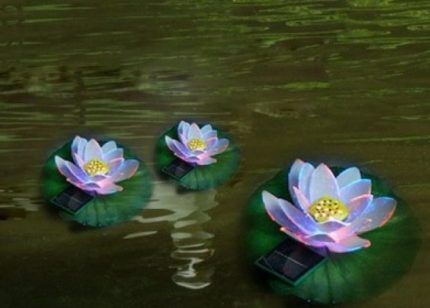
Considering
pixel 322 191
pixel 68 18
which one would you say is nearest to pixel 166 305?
pixel 322 191

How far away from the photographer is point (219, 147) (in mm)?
767

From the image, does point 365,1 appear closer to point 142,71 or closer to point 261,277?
point 142,71

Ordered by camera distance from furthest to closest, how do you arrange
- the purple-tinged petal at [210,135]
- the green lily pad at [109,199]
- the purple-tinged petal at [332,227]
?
1. the purple-tinged petal at [210,135]
2. the green lily pad at [109,199]
3. the purple-tinged petal at [332,227]

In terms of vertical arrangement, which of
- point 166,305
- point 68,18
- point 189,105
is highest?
point 68,18

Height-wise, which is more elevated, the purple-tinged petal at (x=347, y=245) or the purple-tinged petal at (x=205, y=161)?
the purple-tinged petal at (x=205, y=161)

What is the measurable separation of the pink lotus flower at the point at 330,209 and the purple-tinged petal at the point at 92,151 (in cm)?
20

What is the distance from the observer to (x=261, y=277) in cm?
59

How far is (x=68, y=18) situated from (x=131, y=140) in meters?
0.43

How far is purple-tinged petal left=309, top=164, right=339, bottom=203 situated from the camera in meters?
0.63

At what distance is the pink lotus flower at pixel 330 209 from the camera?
0.59 metres

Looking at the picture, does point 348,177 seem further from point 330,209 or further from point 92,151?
point 92,151

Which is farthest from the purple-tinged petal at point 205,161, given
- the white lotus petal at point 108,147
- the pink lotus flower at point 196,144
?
the white lotus petal at point 108,147

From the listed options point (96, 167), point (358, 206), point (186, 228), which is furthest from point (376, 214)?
point (96, 167)

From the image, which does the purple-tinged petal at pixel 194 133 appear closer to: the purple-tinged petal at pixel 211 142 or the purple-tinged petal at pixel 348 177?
the purple-tinged petal at pixel 211 142
